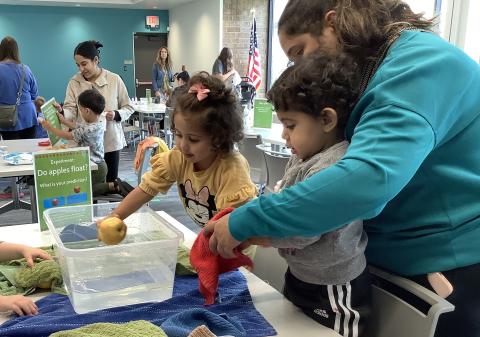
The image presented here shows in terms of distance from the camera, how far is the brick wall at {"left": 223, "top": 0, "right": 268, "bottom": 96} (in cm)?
918

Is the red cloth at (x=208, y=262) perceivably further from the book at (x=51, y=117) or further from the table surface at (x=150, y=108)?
the table surface at (x=150, y=108)

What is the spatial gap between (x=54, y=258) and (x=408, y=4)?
1.20 meters

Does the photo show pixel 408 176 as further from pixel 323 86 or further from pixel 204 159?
pixel 204 159

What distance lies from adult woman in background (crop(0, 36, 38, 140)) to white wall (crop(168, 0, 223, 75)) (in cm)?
503

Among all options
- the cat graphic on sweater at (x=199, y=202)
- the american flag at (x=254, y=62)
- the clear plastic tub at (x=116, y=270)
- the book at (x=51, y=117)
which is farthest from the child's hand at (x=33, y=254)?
the american flag at (x=254, y=62)

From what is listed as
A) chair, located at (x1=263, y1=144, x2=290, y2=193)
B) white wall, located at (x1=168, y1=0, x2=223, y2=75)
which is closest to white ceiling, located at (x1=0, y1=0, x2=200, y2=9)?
white wall, located at (x1=168, y1=0, x2=223, y2=75)

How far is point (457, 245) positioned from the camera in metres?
1.01

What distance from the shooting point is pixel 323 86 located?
1013mm

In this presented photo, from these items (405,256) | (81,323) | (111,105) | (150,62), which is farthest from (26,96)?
(150,62)

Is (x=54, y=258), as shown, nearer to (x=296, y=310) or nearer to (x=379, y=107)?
(x=296, y=310)

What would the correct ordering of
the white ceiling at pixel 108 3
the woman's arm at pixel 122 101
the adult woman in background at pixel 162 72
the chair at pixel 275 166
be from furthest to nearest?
the white ceiling at pixel 108 3
the adult woman in background at pixel 162 72
the woman's arm at pixel 122 101
the chair at pixel 275 166

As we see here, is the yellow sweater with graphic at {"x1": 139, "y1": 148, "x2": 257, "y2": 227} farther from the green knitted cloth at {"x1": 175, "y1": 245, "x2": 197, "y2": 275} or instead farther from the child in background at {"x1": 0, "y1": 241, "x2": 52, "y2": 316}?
the child in background at {"x1": 0, "y1": 241, "x2": 52, "y2": 316}

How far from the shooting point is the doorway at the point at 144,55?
12.7 m


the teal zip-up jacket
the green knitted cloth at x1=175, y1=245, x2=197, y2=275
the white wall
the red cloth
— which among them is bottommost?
the green knitted cloth at x1=175, y1=245, x2=197, y2=275
